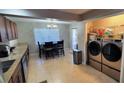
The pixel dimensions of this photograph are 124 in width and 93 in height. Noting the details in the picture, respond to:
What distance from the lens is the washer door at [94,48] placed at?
341 centimetres

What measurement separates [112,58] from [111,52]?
0.18 meters

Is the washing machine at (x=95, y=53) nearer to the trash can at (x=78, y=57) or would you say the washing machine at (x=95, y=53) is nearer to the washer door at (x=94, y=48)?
the washer door at (x=94, y=48)

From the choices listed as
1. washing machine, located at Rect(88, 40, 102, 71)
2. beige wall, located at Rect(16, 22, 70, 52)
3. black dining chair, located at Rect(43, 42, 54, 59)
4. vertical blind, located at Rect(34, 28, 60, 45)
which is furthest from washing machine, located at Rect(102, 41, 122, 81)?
beige wall, located at Rect(16, 22, 70, 52)

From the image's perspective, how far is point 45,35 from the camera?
6.89 meters

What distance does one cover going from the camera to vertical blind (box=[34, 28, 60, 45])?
6.60 m

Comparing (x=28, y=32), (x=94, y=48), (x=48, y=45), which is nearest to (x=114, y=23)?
(x=94, y=48)

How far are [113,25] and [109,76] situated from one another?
1793mm

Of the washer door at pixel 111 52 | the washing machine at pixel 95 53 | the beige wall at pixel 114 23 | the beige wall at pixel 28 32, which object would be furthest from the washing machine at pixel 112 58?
the beige wall at pixel 28 32

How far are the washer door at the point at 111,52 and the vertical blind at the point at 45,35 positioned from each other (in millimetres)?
4566

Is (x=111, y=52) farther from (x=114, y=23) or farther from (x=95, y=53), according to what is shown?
(x=114, y=23)

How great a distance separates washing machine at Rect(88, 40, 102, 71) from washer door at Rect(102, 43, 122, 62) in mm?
253
